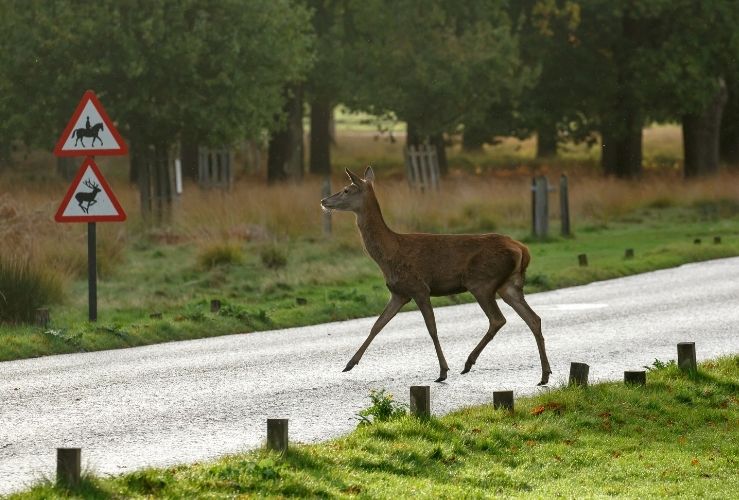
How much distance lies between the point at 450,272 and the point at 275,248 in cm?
1314

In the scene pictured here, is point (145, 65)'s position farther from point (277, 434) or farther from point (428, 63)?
point (277, 434)

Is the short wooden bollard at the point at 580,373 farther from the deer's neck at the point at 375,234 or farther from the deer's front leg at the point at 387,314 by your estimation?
the deer's neck at the point at 375,234

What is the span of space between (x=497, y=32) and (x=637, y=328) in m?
33.8

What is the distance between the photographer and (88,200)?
57.2 ft

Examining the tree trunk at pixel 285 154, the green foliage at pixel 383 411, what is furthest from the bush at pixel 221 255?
the tree trunk at pixel 285 154

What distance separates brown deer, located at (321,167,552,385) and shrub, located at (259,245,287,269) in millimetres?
12189

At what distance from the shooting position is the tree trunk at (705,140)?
4972cm

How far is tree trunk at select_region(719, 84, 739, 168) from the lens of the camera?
5488 centimetres

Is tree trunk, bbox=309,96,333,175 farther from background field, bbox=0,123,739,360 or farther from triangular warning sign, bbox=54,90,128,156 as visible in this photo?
triangular warning sign, bbox=54,90,128,156

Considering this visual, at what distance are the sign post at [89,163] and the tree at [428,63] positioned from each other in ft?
105

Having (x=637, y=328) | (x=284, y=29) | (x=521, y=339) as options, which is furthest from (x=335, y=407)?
(x=284, y=29)

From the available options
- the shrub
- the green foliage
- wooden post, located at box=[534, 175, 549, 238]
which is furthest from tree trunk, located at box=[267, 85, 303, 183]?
the green foliage

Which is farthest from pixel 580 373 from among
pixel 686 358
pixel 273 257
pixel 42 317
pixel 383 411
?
pixel 273 257

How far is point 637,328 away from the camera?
17.6m
